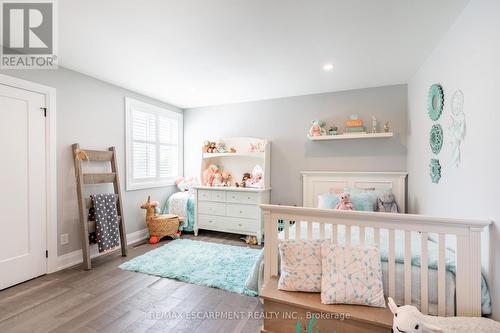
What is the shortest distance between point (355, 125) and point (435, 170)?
133 centimetres

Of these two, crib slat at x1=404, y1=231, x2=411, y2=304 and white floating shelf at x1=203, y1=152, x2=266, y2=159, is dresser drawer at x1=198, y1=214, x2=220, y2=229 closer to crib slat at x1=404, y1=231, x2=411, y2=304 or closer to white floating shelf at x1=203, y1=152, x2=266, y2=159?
white floating shelf at x1=203, y1=152, x2=266, y2=159

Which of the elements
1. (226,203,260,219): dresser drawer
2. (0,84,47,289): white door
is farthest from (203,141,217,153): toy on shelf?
(0,84,47,289): white door

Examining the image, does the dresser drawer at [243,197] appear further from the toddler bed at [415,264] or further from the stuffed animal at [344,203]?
the toddler bed at [415,264]

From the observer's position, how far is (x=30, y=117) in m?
2.40

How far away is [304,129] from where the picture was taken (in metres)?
3.77

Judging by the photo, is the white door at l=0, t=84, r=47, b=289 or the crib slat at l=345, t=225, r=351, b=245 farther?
the white door at l=0, t=84, r=47, b=289

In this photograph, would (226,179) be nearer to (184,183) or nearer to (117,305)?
(184,183)

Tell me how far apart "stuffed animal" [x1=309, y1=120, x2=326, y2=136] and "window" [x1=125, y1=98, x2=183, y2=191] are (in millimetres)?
2598

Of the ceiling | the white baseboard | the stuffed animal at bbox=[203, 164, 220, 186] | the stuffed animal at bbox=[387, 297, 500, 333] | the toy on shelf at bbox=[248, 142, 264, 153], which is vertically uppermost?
the ceiling

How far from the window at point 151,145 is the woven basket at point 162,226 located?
602 mm

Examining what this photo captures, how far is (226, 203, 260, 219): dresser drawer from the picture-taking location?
11.8ft

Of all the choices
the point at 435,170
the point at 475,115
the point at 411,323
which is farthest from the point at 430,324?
the point at 435,170

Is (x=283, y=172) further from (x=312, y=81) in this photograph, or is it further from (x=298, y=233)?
(x=298, y=233)

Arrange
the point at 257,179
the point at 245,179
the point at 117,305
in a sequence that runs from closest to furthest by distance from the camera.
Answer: the point at 117,305 < the point at 257,179 < the point at 245,179
